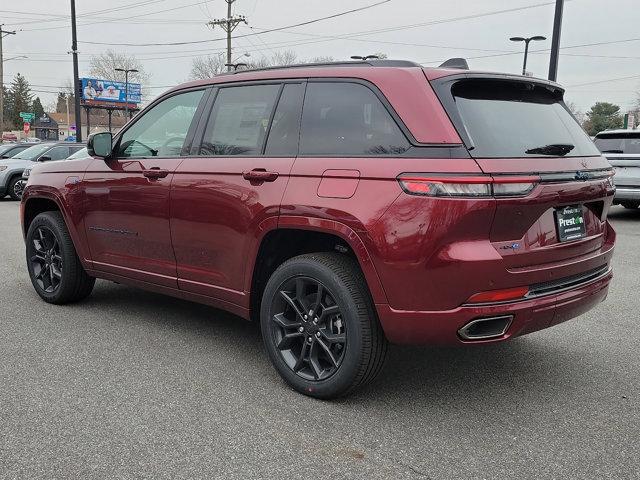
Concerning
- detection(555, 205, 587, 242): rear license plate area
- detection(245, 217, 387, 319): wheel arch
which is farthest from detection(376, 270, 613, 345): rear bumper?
detection(555, 205, 587, 242): rear license plate area

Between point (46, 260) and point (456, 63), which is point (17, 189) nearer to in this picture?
point (46, 260)

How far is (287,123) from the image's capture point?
3.63 m

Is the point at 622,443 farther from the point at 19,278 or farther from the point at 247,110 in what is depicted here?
the point at 19,278

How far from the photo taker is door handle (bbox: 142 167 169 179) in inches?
164

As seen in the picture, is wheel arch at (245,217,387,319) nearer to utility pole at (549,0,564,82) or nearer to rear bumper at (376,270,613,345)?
rear bumper at (376,270,613,345)

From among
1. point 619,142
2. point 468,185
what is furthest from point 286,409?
point 619,142

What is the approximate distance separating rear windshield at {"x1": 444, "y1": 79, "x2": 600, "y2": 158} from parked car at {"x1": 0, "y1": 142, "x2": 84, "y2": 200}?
50.1 ft

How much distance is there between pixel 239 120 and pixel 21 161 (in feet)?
50.0

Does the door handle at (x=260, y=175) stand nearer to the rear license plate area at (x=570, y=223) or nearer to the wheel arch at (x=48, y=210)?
the rear license plate area at (x=570, y=223)

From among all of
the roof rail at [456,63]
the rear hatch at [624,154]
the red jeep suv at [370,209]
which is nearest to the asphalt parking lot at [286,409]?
the red jeep suv at [370,209]

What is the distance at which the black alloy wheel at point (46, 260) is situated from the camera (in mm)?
5285

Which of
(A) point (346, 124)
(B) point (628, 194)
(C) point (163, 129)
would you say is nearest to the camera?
(A) point (346, 124)

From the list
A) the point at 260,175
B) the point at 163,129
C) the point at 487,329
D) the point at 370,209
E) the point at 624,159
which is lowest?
the point at 487,329

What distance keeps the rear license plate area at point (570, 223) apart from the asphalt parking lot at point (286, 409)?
94 centimetres
